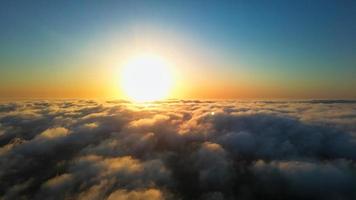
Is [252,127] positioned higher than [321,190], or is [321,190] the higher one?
[252,127]

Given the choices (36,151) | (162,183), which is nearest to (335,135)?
(162,183)

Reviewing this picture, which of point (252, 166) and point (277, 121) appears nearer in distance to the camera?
point (252, 166)

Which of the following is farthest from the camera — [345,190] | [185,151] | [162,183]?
[185,151]

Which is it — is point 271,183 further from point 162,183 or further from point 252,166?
point 162,183

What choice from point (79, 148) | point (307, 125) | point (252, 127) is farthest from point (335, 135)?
point (79, 148)

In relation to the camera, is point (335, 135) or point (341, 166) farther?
point (335, 135)

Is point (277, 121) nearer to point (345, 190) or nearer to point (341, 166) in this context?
point (341, 166)

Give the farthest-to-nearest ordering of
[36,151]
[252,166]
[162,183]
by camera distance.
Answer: [36,151], [252,166], [162,183]

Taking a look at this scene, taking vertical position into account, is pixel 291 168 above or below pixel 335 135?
below

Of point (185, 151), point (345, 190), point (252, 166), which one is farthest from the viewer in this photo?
point (185, 151)
